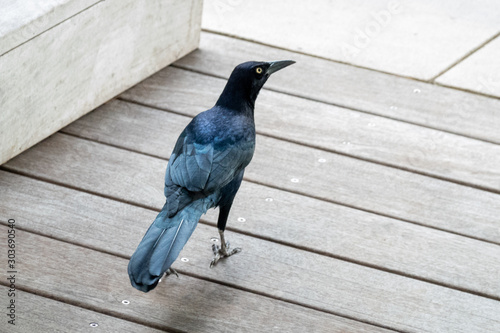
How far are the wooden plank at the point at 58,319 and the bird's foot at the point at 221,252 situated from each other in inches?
12.8

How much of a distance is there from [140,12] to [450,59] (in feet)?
4.51

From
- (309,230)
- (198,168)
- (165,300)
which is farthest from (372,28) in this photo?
(165,300)

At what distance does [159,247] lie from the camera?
1.84m

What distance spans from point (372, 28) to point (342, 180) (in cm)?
127

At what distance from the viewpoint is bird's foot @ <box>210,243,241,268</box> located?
2.21 m

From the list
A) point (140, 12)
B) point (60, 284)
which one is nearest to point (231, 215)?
point (60, 284)

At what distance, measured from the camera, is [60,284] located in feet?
6.80

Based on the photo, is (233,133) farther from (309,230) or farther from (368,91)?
(368,91)

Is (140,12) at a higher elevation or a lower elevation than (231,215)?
higher

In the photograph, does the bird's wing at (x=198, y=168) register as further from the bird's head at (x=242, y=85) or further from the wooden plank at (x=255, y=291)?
the wooden plank at (x=255, y=291)

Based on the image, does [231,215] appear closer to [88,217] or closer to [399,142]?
[88,217]

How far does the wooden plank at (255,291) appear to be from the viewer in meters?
2.03

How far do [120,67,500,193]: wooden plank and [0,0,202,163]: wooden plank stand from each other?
0.12 meters

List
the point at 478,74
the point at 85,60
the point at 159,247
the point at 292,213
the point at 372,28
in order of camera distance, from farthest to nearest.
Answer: the point at 372,28, the point at 478,74, the point at 85,60, the point at 292,213, the point at 159,247
